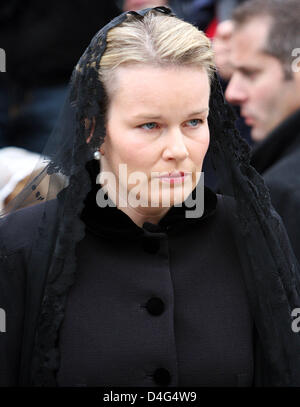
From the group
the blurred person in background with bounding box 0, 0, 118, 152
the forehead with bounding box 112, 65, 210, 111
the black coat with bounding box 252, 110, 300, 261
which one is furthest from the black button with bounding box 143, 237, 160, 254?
the blurred person in background with bounding box 0, 0, 118, 152

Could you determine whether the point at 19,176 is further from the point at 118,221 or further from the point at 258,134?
the point at 258,134

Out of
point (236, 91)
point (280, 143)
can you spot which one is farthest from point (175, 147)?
point (236, 91)

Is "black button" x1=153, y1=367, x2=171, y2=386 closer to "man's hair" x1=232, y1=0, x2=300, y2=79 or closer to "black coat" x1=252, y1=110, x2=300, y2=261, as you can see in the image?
"black coat" x1=252, y1=110, x2=300, y2=261

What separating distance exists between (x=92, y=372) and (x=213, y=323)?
Result: 0.41 m

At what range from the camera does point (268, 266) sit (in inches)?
88.7

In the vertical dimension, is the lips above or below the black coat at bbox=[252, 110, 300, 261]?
below

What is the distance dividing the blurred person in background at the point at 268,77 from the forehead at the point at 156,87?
1.53 m

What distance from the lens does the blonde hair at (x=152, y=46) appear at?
2074 mm

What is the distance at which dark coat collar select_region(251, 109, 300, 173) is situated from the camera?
145 inches

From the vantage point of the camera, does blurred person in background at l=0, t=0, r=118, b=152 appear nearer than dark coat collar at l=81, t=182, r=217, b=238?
No

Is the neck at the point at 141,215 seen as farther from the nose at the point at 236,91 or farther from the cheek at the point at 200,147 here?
the nose at the point at 236,91

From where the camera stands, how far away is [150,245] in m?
2.27

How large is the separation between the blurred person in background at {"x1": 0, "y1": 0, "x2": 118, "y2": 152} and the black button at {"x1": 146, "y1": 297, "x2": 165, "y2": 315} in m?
2.74

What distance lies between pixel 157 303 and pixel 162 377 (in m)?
0.23
